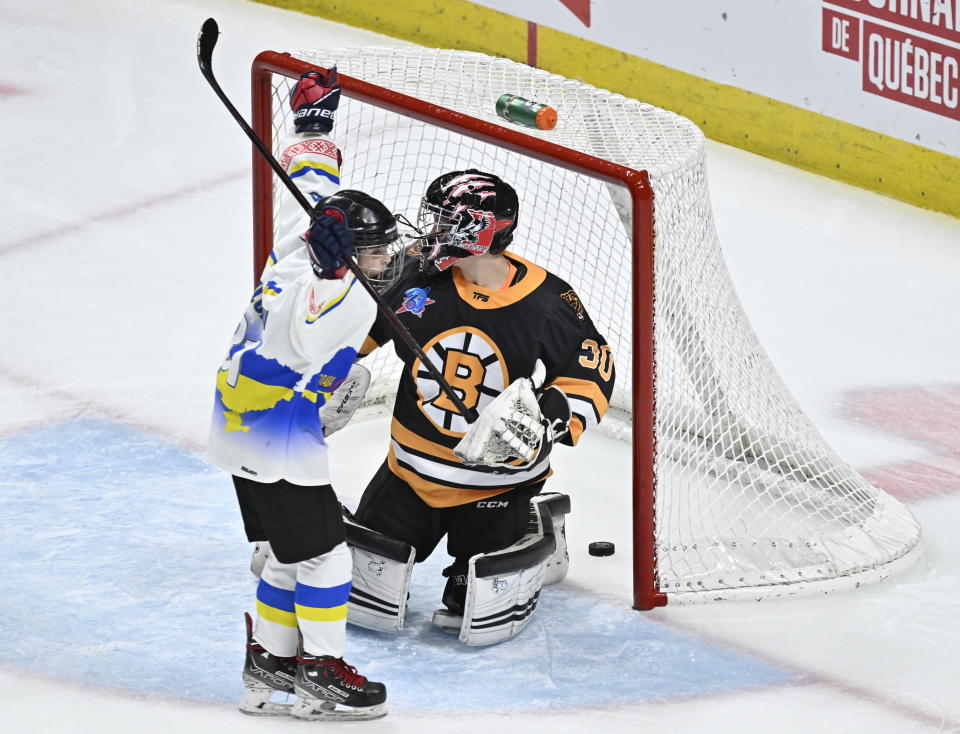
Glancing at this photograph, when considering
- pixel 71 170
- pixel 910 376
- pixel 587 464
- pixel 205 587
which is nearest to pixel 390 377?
pixel 587 464

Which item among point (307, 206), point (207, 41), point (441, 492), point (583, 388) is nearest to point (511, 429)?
point (583, 388)

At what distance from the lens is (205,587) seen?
399cm

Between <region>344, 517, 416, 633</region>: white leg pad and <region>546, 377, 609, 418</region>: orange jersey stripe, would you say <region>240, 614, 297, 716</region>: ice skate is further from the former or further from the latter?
<region>546, 377, 609, 418</region>: orange jersey stripe

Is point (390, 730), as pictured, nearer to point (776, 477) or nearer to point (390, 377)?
point (776, 477)

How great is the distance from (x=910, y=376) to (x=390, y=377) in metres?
1.44

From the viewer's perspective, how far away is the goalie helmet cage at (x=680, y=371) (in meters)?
3.84

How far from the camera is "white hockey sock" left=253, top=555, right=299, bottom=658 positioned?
3.45 m

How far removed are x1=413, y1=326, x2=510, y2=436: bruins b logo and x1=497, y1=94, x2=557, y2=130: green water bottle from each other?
457mm

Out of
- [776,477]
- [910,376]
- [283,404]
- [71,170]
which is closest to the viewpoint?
[283,404]

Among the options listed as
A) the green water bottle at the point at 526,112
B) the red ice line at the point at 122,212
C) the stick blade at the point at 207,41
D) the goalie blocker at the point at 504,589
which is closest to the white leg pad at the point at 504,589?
the goalie blocker at the point at 504,589

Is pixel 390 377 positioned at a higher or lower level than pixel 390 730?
higher

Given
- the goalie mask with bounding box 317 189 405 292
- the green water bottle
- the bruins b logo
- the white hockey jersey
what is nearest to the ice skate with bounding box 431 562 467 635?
the bruins b logo

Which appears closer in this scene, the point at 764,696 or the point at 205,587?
the point at 764,696

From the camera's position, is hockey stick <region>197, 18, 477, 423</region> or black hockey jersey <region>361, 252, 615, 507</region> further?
black hockey jersey <region>361, 252, 615, 507</region>
